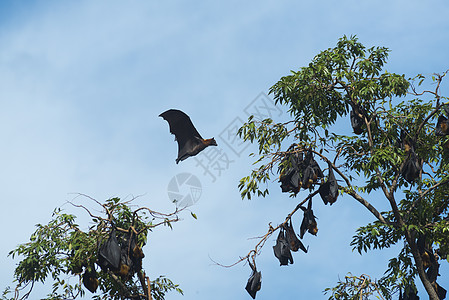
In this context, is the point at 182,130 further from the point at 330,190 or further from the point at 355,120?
the point at 355,120

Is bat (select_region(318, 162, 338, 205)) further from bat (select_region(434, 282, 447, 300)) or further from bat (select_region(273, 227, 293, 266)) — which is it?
bat (select_region(434, 282, 447, 300))

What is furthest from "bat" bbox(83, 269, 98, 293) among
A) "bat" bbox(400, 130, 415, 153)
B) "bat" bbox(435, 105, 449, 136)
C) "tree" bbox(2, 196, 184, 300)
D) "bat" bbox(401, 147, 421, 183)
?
"bat" bbox(435, 105, 449, 136)

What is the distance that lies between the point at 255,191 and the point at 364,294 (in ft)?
9.23

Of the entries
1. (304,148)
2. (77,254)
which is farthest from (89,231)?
(304,148)

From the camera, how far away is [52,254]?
422 inches

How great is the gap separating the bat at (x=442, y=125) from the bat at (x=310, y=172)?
2468 mm

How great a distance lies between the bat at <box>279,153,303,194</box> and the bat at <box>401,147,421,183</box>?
2.05 m

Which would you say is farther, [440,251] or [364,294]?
[440,251]

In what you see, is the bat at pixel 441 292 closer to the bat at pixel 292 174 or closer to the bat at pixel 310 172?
the bat at pixel 310 172

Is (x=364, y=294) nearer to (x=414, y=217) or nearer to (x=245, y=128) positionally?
(x=414, y=217)

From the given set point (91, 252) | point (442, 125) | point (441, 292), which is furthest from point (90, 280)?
point (442, 125)

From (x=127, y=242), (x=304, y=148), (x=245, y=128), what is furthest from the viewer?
(x=245, y=128)

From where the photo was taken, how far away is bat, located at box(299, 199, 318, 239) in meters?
11.5

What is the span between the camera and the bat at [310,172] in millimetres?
10992
